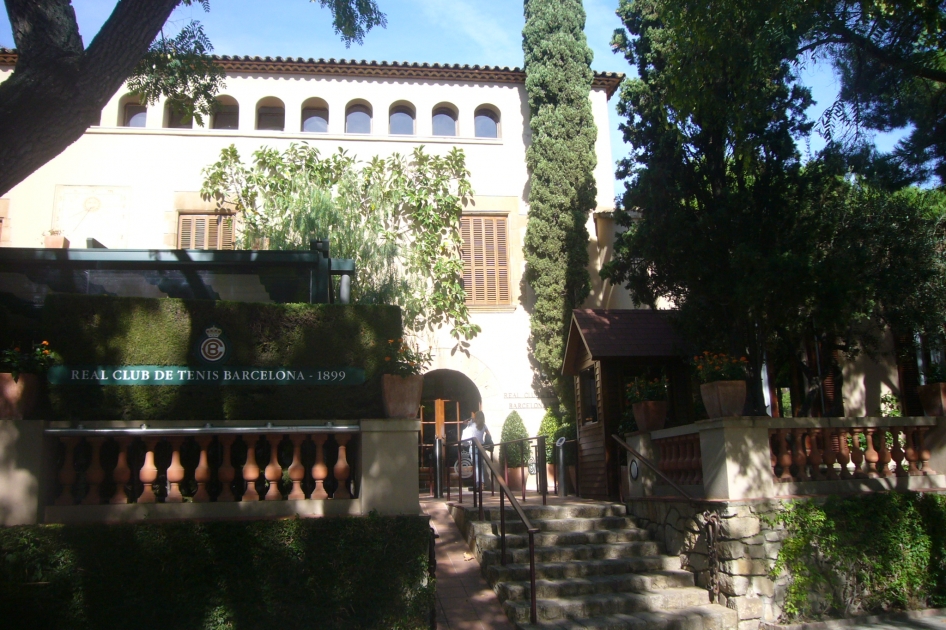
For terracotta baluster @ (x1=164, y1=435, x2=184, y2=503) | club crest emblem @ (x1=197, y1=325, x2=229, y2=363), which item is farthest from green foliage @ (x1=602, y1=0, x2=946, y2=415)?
terracotta baluster @ (x1=164, y1=435, x2=184, y2=503)

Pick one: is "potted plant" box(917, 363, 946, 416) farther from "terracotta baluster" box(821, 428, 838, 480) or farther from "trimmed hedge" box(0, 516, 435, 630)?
"trimmed hedge" box(0, 516, 435, 630)

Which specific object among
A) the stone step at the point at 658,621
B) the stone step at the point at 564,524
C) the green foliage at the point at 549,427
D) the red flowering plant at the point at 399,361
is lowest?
the stone step at the point at 658,621

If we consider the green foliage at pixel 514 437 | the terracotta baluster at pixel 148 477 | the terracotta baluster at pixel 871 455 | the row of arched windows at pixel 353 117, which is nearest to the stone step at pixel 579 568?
the terracotta baluster at pixel 871 455

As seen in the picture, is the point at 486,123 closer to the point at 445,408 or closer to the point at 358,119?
the point at 358,119

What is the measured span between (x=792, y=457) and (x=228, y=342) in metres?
5.91

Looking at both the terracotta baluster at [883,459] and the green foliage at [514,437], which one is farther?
the green foliage at [514,437]

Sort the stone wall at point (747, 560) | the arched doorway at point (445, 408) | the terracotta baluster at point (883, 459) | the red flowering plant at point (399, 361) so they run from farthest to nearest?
the arched doorway at point (445, 408)
the terracotta baluster at point (883, 459)
the stone wall at point (747, 560)
the red flowering plant at point (399, 361)

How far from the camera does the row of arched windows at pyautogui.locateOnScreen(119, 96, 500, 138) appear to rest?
17219 mm

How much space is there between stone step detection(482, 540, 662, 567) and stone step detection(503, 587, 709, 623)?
748mm

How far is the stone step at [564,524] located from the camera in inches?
353

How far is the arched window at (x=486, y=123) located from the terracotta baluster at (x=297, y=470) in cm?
1234

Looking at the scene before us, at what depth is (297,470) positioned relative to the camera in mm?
6633

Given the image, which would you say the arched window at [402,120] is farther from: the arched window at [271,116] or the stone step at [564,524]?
the stone step at [564,524]

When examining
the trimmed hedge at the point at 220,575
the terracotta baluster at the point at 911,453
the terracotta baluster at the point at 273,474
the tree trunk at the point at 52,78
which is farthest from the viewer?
the terracotta baluster at the point at 911,453
